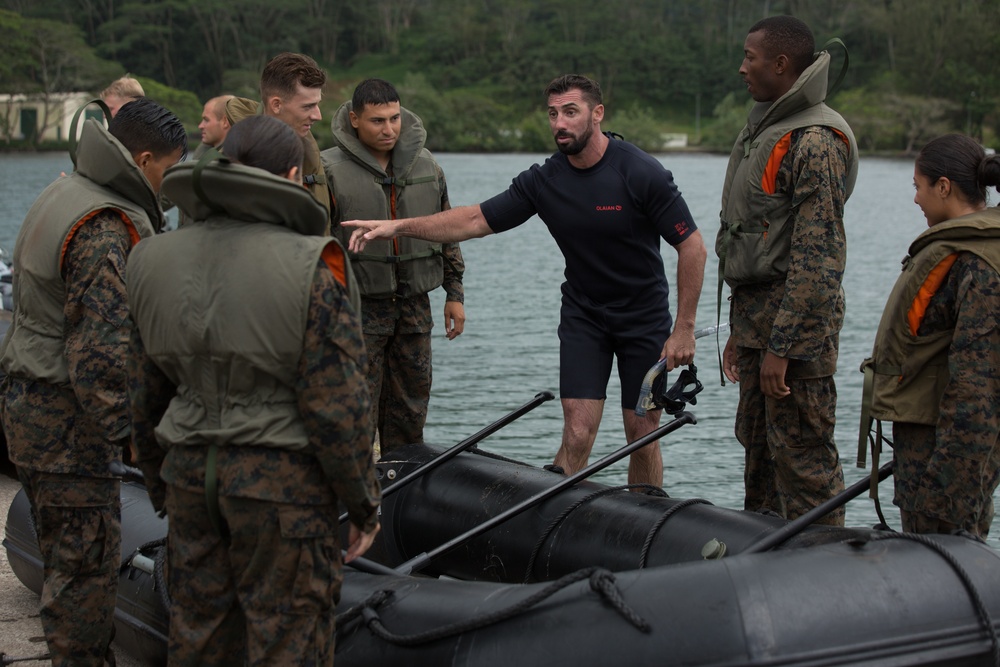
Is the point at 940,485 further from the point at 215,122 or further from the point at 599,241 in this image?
the point at 215,122

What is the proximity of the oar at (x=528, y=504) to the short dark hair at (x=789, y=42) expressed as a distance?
1.38 meters

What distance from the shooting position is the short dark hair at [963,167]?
3.63 meters

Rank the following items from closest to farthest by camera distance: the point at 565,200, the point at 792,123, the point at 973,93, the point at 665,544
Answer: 1. the point at 665,544
2. the point at 792,123
3. the point at 565,200
4. the point at 973,93

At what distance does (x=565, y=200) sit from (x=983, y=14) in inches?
4011

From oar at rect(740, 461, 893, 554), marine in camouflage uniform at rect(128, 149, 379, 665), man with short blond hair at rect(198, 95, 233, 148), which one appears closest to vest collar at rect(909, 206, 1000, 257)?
oar at rect(740, 461, 893, 554)

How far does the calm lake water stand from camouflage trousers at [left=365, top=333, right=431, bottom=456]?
2.88 m

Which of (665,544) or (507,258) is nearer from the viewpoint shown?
(665,544)

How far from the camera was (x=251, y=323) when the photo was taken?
276 centimetres

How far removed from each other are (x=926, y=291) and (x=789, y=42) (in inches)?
54.5

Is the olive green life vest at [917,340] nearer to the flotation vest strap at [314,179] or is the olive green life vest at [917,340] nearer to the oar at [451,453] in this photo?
the oar at [451,453]

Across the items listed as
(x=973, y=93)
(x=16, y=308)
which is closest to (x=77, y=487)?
(x=16, y=308)

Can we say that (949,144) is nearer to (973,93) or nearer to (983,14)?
(973,93)

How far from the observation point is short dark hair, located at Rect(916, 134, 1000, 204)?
3627 millimetres

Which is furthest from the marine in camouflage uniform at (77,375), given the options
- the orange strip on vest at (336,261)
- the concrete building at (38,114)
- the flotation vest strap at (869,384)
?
the concrete building at (38,114)
